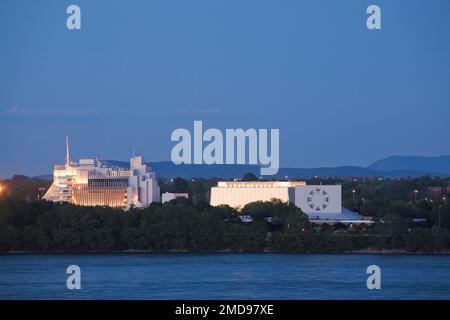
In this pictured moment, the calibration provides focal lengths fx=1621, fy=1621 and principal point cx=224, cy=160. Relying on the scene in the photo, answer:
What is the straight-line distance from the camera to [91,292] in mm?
31719

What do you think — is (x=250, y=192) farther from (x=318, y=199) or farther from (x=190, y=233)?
(x=190, y=233)

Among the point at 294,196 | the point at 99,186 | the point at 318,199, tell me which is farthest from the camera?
the point at 99,186

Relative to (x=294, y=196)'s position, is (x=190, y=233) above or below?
below

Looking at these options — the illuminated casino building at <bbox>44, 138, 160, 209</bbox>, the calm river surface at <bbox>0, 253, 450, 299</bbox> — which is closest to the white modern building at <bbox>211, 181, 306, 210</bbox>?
the illuminated casino building at <bbox>44, 138, 160, 209</bbox>

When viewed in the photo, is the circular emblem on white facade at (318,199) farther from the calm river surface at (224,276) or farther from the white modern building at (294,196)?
the calm river surface at (224,276)

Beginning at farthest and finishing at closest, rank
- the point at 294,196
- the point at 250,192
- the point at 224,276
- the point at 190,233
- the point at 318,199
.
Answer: the point at 250,192
the point at 294,196
the point at 318,199
the point at 190,233
the point at 224,276

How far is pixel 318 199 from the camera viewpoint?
51562 millimetres

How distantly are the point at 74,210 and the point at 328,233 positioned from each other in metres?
7.39

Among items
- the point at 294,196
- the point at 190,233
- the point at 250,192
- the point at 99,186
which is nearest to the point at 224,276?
the point at 190,233

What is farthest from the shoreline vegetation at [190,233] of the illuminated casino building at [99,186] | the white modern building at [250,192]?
the illuminated casino building at [99,186]

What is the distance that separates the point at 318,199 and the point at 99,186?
10980 mm

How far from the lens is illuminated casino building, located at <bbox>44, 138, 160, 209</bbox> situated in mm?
58812

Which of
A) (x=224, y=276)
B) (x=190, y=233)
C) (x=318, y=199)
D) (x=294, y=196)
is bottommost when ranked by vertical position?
(x=224, y=276)
